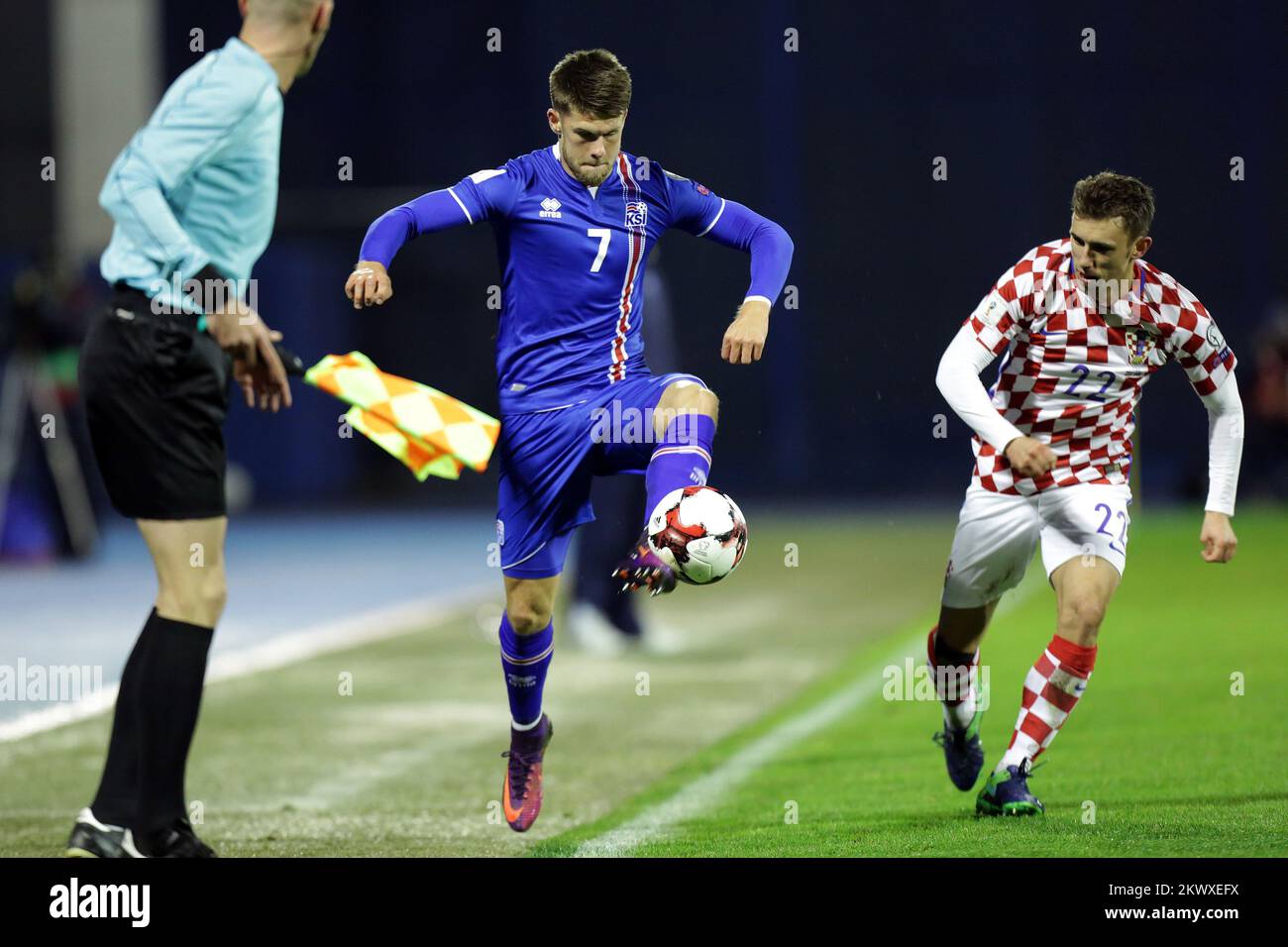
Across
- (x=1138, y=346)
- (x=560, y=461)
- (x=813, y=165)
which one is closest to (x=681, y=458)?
(x=560, y=461)

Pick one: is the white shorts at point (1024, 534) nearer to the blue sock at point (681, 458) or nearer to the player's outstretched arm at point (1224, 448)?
the player's outstretched arm at point (1224, 448)

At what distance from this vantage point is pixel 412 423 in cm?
518

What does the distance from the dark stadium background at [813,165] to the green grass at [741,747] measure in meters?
10.5

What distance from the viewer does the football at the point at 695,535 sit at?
5.07m

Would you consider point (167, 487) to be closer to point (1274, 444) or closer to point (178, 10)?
point (1274, 444)

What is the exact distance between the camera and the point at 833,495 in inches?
907

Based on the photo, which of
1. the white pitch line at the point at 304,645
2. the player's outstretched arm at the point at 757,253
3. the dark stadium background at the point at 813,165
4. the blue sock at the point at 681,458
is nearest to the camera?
the blue sock at the point at 681,458

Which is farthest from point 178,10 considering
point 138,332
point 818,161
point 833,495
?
point 138,332

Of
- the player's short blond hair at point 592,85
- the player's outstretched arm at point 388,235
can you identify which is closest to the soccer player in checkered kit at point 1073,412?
the player's short blond hair at point 592,85

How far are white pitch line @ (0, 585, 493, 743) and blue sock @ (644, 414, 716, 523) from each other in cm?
403

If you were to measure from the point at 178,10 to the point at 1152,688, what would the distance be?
19182mm

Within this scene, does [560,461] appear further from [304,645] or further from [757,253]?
[304,645]
